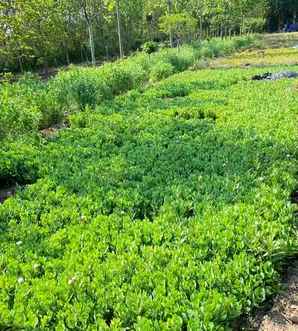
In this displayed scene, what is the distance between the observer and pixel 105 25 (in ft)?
128

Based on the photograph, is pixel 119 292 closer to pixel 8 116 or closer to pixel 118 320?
pixel 118 320

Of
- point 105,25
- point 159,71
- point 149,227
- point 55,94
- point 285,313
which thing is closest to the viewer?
point 285,313

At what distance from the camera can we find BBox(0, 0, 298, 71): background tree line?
30078mm

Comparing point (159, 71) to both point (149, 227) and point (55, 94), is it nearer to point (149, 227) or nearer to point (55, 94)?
point (55, 94)

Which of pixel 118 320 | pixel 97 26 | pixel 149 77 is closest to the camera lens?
pixel 118 320

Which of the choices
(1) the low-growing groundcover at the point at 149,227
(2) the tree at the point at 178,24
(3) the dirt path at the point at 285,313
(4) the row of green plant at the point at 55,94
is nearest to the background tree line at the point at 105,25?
(2) the tree at the point at 178,24

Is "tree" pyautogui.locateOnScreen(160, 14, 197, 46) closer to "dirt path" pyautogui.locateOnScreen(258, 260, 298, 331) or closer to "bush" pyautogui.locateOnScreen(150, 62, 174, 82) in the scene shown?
"bush" pyautogui.locateOnScreen(150, 62, 174, 82)

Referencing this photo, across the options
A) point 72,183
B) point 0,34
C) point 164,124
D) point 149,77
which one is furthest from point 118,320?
point 149,77

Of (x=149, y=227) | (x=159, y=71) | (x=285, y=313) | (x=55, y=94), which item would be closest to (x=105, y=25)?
(x=159, y=71)

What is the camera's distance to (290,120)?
8.17 metres

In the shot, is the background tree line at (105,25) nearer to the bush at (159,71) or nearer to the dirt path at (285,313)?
the bush at (159,71)

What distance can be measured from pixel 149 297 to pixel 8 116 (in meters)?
6.38

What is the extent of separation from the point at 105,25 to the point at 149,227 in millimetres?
37523

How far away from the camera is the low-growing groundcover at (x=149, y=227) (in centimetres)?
316
